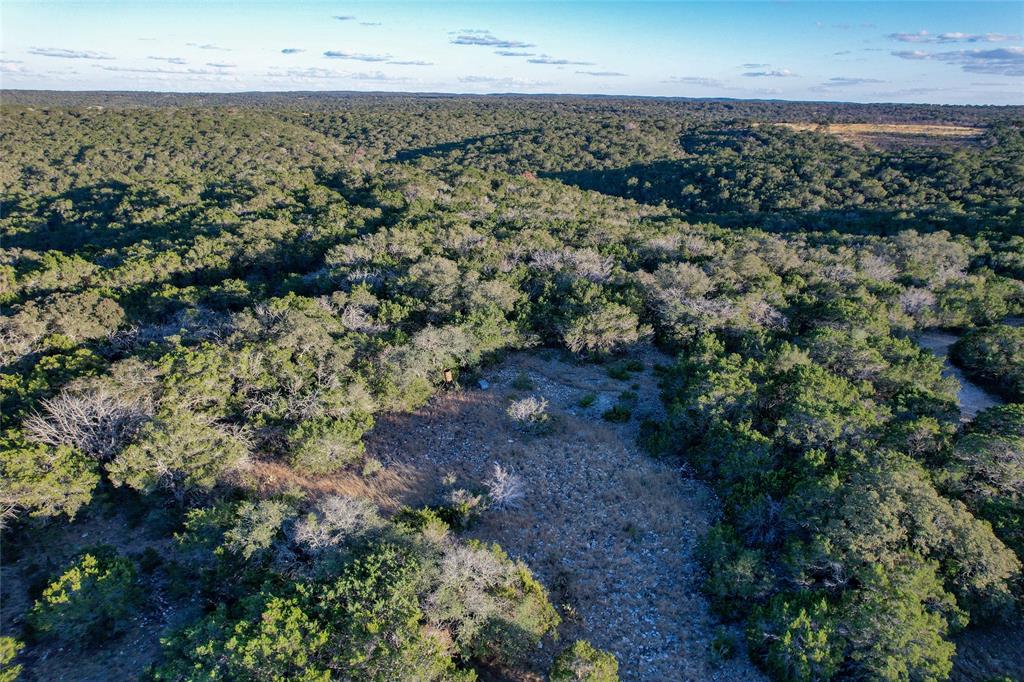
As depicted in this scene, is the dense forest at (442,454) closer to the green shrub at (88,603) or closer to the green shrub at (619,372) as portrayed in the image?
the green shrub at (88,603)

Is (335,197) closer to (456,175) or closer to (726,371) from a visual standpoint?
(456,175)

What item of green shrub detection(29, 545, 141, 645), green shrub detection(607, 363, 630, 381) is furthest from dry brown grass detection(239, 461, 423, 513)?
green shrub detection(607, 363, 630, 381)

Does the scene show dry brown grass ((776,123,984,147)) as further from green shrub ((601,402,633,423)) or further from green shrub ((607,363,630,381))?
green shrub ((601,402,633,423))

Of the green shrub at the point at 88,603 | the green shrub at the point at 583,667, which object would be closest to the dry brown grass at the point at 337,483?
the green shrub at the point at 88,603

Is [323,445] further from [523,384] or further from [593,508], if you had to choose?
[523,384]

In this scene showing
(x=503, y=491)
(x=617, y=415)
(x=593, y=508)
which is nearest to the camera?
(x=503, y=491)

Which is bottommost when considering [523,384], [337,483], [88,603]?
[337,483]

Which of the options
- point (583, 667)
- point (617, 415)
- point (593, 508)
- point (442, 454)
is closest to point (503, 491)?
point (593, 508)
